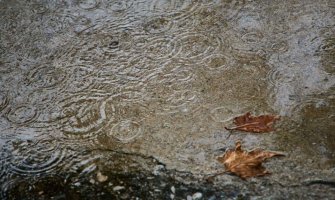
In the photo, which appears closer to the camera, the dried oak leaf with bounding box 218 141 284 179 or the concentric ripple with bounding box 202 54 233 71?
the dried oak leaf with bounding box 218 141 284 179

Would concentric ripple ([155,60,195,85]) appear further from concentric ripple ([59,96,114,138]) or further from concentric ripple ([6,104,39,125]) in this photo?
concentric ripple ([6,104,39,125])

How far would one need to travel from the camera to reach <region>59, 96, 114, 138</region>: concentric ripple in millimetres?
2277

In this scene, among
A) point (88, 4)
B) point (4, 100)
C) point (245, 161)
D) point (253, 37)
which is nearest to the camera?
point (245, 161)

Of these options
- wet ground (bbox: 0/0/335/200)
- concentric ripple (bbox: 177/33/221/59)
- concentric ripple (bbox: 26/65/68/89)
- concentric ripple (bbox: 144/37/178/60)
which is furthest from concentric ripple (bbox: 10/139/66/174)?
concentric ripple (bbox: 177/33/221/59)

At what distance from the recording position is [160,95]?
7.90 ft

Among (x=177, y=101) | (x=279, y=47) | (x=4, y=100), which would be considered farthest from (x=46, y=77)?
(x=279, y=47)

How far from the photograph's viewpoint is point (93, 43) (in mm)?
2793

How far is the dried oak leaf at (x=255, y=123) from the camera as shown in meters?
2.16

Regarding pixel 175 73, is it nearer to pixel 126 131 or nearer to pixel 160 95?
pixel 160 95

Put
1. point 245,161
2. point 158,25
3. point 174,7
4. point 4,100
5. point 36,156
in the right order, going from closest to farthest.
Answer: point 245,161 → point 36,156 → point 4,100 → point 158,25 → point 174,7

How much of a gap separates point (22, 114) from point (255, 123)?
126cm

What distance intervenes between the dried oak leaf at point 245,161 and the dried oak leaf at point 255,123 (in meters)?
0.12

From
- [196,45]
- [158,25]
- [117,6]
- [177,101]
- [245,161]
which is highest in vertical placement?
[117,6]

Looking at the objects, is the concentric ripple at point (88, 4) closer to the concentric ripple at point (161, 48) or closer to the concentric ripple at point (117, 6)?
the concentric ripple at point (117, 6)
